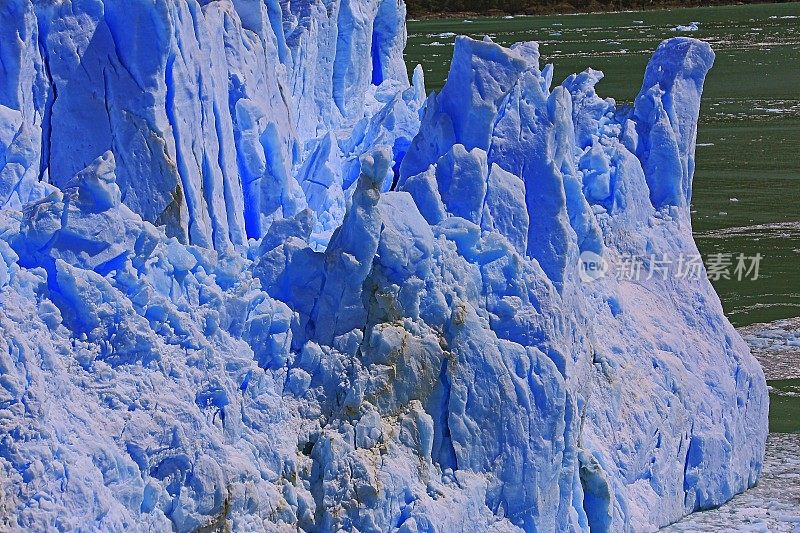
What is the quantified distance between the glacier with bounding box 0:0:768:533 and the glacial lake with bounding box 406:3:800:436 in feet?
8.21

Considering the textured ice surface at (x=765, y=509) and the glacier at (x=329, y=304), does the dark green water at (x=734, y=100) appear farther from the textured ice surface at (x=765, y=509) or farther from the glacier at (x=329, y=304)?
the glacier at (x=329, y=304)

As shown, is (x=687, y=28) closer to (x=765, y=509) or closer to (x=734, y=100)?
(x=734, y=100)

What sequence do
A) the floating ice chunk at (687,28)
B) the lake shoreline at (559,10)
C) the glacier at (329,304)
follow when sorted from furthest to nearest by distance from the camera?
the lake shoreline at (559,10), the floating ice chunk at (687,28), the glacier at (329,304)

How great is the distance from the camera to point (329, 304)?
6.96m

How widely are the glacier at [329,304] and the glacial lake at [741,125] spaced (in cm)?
250

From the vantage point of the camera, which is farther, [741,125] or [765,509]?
[741,125]

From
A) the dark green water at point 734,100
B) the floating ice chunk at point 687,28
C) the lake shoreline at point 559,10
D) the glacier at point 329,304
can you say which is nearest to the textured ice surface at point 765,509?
the glacier at point 329,304

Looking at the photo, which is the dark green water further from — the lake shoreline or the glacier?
the glacier

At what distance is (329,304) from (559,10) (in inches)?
2195

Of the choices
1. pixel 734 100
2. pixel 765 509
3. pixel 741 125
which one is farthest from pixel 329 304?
pixel 734 100

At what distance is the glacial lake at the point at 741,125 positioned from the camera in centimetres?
1408

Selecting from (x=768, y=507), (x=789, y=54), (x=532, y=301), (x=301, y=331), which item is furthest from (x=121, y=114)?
(x=789, y=54)

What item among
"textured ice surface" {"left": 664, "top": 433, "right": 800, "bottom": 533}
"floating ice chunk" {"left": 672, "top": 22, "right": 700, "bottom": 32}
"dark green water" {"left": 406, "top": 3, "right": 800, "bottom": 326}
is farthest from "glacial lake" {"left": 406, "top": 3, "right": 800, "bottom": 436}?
"textured ice surface" {"left": 664, "top": 433, "right": 800, "bottom": 533}

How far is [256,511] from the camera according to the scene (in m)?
6.37
